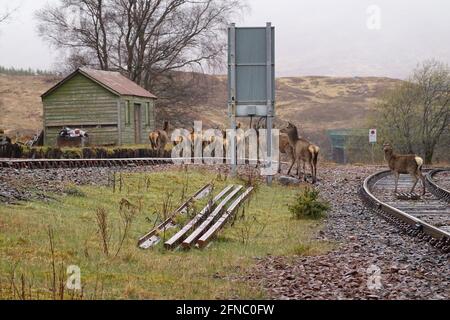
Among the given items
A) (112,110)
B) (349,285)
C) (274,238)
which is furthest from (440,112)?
(349,285)

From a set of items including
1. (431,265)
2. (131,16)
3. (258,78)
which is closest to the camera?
(431,265)

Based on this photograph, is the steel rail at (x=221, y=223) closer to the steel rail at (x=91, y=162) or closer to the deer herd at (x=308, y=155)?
the deer herd at (x=308, y=155)

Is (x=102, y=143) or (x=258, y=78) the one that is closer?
(x=258, y=78)

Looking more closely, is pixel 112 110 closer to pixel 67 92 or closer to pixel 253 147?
pixel 67 92

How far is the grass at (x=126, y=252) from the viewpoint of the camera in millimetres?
7074

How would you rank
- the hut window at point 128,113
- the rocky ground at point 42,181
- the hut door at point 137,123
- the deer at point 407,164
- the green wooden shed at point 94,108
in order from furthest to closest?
the hut door at point 137,123 < the hut window at point 128,113 < the green wooden shed at point 94,108 < the deer at point 407,164 < the rocky ground at point 42,181

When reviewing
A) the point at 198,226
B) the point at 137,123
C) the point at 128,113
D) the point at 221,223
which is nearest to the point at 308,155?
the point at 221,223

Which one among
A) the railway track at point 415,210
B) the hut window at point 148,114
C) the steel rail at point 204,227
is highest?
the hut window at point 148,114

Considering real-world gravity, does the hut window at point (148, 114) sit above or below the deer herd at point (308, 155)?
above

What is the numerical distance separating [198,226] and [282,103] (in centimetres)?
12955

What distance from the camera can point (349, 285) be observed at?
294 inches
